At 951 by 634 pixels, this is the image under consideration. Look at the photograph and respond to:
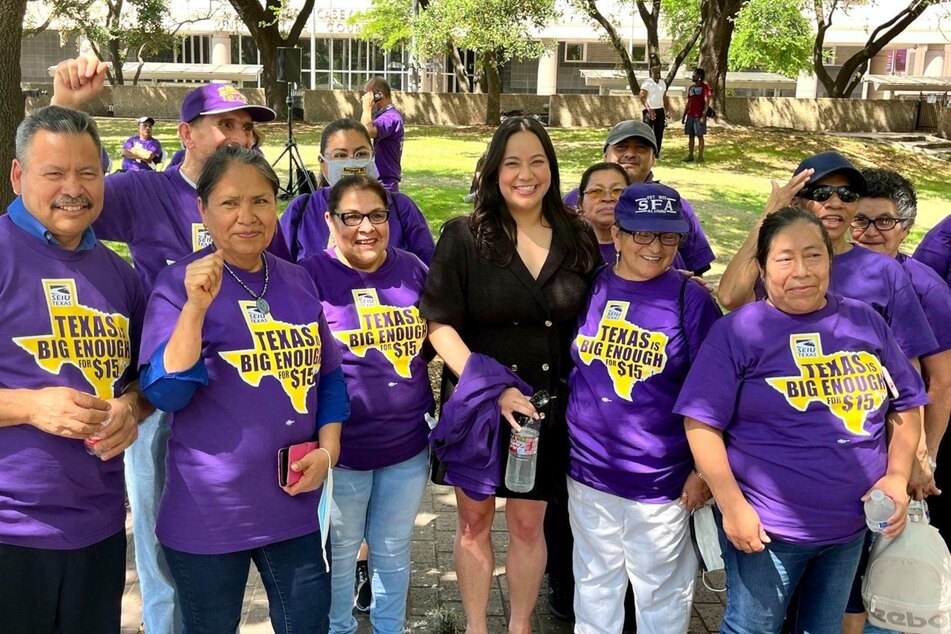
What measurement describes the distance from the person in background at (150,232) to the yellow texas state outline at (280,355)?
2.11 feet

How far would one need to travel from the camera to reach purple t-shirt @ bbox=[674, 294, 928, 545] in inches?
115

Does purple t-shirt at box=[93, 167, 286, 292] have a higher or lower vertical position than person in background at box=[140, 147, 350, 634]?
higher

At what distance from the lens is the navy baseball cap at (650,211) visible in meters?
3.21

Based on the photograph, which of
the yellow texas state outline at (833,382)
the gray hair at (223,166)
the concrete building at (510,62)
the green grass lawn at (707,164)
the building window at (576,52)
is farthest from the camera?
the building window at (576,52)

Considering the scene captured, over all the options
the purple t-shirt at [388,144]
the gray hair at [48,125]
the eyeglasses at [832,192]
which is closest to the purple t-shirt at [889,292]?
the eyeglasses at [832,192]

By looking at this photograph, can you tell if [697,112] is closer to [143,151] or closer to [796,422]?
[143,151]

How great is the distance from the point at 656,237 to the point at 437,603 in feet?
6.52

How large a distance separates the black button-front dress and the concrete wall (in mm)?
23752

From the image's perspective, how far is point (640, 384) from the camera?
318 centimetres

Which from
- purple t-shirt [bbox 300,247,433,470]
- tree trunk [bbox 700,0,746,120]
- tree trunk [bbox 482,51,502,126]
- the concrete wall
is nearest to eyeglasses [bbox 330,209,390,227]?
purple t-shirt [bbox 300,247,433,470]

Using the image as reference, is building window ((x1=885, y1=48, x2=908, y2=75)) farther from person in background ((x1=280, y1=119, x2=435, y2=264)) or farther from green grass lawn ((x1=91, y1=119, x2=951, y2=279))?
person in background ((x1=280, y1=119, x2=435, y2=264))

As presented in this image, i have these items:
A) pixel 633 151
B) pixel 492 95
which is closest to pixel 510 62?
pixel 492 95

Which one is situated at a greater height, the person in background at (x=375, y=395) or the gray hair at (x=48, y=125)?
the gray hair at (x=48, y=125)

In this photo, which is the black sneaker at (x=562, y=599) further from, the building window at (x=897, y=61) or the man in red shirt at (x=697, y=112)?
the building window at (x=897, y=61)
